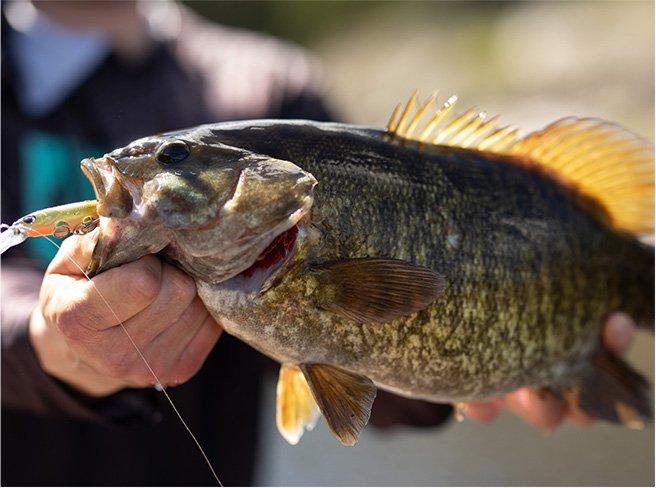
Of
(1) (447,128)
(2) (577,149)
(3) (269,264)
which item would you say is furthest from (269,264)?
(2) (577,149)

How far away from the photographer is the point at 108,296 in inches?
36.7

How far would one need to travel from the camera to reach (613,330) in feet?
4.31

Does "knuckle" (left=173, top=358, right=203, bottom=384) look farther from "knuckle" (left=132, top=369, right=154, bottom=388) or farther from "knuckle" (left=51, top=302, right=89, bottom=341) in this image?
"knuckle" (left=51, top=302, right=89, bottom=341)

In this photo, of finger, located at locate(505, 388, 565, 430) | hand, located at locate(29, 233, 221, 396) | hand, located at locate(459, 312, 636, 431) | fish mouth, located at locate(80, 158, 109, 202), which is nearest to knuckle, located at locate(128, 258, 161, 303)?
hand, located at locate(29, 233, 221, 396)

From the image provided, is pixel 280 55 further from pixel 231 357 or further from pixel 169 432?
pixel 169 432

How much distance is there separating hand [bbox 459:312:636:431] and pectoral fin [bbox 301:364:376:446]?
1.31 feet

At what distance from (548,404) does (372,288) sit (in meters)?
0.65

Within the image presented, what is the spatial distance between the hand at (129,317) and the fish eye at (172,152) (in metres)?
0.13

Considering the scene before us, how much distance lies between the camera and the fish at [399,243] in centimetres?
94

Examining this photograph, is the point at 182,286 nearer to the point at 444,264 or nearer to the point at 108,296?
the point at 108,296

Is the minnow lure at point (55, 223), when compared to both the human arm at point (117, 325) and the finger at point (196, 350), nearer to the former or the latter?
the human arm at point (117, 325)

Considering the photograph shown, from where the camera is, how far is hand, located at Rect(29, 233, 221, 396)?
937 millimetres

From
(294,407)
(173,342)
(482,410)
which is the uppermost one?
(173,342)

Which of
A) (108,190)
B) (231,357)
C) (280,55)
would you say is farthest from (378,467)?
(108,190)
